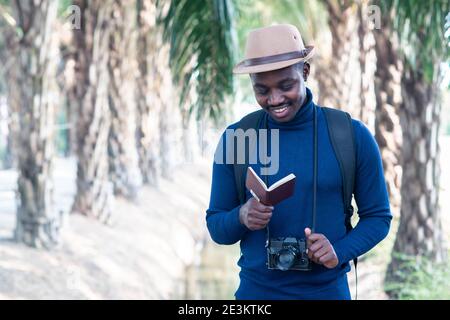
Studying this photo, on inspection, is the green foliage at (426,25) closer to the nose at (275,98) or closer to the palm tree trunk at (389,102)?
the palm tree trunk at (389,102)

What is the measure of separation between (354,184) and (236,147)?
1.29ft

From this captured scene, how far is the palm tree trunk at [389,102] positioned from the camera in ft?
29.1

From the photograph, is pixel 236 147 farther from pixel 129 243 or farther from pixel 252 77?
pixel 129 243

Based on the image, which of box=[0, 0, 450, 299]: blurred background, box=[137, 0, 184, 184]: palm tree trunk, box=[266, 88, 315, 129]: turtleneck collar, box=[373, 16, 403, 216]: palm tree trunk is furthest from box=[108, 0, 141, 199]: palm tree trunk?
box=[266, 88, 315, 129]: turtleneck collar

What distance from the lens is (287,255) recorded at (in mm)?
2416

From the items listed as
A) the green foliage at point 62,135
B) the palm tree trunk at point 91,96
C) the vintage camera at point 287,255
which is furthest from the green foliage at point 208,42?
the green foliage at point 62,135

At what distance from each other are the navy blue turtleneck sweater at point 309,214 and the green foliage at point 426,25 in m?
3.12

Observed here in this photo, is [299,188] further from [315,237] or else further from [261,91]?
[261,91]

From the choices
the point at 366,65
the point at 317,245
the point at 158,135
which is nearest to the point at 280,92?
the point at 317,245

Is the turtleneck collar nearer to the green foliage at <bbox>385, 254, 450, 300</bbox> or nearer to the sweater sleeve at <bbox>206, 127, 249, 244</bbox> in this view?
the sweater sleeve at <bbox>206, 127, 249, 244</bbox>

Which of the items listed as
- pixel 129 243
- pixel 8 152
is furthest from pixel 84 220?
pixel 8 152

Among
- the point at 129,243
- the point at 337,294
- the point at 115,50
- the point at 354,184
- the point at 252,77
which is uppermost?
the point at 115,50

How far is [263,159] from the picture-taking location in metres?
2.52
